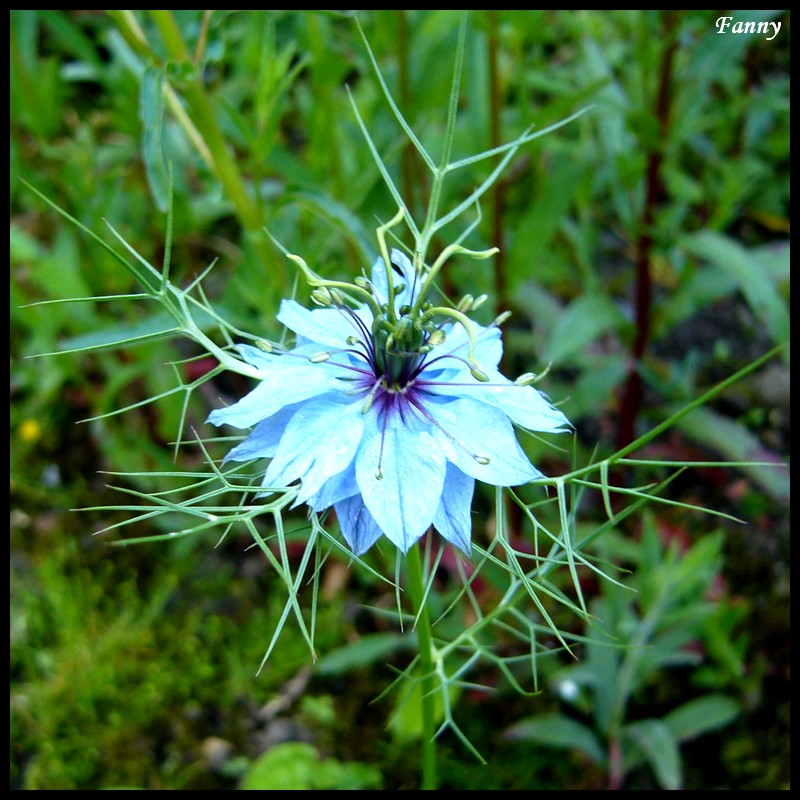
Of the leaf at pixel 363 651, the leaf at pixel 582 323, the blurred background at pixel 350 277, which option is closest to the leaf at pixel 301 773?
the blurred background at pixel 350 277

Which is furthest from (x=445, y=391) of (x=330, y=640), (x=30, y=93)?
(x=30, y=93)

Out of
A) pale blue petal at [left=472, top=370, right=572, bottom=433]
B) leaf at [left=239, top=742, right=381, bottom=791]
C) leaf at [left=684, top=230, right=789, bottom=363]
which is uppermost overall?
leaf at [left=684, top=230, right=789, bottom=363]

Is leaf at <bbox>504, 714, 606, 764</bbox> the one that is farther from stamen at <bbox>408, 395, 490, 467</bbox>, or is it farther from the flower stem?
stamen at <bbox>408, 395, 490, 467</bbox>

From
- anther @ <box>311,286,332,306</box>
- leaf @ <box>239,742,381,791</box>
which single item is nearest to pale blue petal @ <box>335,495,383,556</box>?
anther @ <box>311,286,332,306</box>

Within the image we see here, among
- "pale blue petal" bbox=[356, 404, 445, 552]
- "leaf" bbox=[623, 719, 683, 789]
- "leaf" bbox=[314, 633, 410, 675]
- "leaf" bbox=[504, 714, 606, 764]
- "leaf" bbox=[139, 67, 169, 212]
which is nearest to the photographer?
"pale blue petal" bbox=[356, 404, 445, 552]

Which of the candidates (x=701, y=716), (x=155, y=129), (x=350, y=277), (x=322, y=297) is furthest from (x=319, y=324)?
Result: (x=701, y=716)

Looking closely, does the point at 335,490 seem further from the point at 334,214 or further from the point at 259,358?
the point at 334,214
